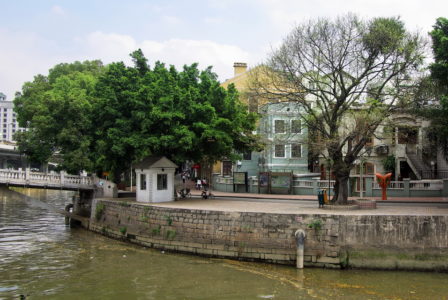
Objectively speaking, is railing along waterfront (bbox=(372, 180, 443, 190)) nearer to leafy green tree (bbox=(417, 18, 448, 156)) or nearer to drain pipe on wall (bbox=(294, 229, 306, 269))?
leafy green tree (bbox=(417, 18, 448, 156))

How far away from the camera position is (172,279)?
17844 millimetres

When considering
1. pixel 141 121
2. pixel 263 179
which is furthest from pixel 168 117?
pixel 263 179

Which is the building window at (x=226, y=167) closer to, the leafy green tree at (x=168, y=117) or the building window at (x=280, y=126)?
the leafy green tree at (x=168, y=117)

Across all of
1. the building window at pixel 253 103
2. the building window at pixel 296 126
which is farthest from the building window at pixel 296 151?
the building window at pixel 296 126

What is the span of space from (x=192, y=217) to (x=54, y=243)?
9.17 metres

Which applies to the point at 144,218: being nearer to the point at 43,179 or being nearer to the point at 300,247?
the point at 300,247

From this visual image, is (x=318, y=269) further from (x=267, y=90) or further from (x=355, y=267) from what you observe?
(x=267, y=90)

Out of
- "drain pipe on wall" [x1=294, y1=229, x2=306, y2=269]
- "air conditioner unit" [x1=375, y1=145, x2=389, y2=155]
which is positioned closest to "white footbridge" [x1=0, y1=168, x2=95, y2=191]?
"drain pipe on wall" [x1=294, y1=229, x2=306, y2=269]

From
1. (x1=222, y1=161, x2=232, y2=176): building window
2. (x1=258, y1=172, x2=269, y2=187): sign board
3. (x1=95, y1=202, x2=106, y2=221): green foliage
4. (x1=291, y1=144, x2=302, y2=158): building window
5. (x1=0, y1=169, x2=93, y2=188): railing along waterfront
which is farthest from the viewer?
(x1=222, y1=161, x2=232, y2=176): building window

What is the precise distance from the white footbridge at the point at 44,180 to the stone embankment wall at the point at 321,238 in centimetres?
1233

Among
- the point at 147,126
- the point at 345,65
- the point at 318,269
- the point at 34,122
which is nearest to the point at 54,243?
the point at 147,126

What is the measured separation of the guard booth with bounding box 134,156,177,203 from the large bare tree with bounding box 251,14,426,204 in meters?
7.72

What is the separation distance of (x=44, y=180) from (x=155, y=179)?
380 inches

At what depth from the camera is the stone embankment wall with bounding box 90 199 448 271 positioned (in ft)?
62.6
